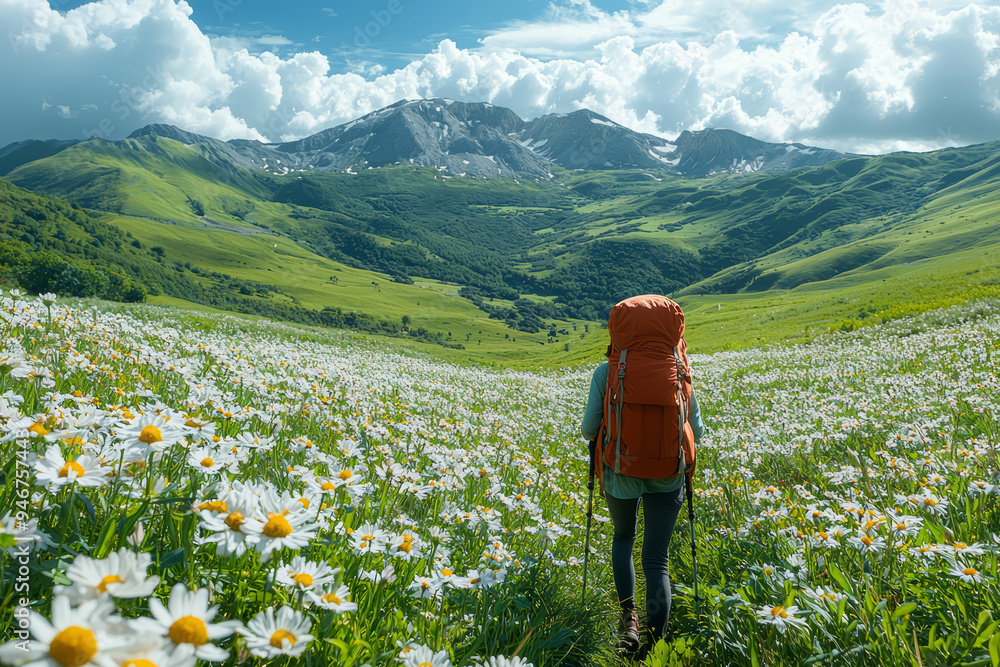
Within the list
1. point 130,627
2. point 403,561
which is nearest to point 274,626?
point 130,627

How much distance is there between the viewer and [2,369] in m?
3.15

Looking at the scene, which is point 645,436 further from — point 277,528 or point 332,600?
point 277,528

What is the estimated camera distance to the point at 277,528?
2107mm

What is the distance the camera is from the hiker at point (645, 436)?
4.73 meters

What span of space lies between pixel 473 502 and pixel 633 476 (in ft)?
5.88

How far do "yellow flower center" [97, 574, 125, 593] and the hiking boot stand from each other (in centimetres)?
427

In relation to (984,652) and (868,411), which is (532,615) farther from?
(868,411)

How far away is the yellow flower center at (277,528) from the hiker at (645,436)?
3375mm

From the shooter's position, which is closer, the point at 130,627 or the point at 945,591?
the point at 130,627

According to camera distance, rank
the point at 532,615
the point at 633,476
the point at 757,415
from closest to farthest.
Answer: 1. the point at 532,615
2. the point at 633,476
3. the point at 757,415

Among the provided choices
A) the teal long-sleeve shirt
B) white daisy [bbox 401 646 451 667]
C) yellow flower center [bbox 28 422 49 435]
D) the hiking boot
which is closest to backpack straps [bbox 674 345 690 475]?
the teal long-sleeve shirt

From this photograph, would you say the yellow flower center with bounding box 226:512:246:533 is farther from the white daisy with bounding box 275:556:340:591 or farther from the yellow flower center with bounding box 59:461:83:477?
the yellow flower center with bounding box 59:461:83:477

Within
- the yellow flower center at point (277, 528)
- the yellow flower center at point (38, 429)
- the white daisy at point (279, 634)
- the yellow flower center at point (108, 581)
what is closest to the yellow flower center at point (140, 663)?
the yellow flower center at point (108, 581)

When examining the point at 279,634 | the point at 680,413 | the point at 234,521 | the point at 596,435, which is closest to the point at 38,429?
the point at 234,521
